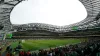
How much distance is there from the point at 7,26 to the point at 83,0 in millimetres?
26884

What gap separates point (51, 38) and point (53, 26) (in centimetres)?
5151

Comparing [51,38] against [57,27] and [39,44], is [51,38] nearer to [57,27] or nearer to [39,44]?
[39,44]

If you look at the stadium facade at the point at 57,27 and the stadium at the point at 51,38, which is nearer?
the stadium at the point at 51,38

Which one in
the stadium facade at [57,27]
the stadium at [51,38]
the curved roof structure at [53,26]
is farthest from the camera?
the stadium facade at [57,27]

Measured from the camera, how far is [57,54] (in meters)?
21.5

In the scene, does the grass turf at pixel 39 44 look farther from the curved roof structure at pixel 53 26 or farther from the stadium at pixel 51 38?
the curved roof structure at pixel 53 26

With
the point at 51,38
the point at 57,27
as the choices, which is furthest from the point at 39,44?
the point at 57,27

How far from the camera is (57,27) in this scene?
92.4 metres

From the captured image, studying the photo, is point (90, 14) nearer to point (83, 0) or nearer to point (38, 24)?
point (83, 0)

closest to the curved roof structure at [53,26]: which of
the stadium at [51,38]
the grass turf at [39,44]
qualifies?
the stadium at [51,38]

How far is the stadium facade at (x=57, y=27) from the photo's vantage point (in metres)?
52.8

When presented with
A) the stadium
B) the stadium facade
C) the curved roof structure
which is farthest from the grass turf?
the curved roof structure

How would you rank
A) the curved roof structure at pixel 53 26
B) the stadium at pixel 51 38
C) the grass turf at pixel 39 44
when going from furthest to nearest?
the curved roof structure at pixel 53 26, the grass turf at pixel 39 44, the stadium at pixel 51 38

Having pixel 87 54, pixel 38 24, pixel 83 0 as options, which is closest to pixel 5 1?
pixel 83 0
